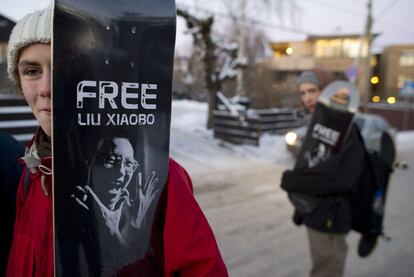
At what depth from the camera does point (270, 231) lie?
456 cm

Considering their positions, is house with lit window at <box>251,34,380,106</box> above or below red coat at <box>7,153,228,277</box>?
above

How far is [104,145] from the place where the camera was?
3.36 ft

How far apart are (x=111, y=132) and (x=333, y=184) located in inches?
64.3

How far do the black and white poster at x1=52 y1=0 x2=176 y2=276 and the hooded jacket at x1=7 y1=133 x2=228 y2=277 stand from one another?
0.05 meters

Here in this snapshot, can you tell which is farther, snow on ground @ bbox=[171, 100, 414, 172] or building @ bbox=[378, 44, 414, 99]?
building @ bbox=[378, 44, 414, 99]

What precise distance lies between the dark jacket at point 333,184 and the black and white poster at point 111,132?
4.68 feet

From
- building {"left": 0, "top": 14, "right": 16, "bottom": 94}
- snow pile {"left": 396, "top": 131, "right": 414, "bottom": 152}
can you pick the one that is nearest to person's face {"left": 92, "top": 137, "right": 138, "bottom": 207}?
building {"left": 0, "top": 14, "right": 16, "bottom": 94}

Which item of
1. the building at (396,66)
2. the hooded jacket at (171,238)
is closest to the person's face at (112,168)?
the hooded jacket at (171,238)

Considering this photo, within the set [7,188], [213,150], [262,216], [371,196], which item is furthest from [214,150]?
[7,188]

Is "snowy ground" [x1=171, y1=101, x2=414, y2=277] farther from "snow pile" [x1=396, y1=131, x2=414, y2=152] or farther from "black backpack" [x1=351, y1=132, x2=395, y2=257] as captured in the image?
"snow pile" [x1=396, y1=131, x2=414, y2=152]

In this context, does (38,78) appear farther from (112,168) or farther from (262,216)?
(262,216)

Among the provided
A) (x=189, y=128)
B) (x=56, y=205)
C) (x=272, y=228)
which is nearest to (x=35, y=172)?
(x=56, y=205)

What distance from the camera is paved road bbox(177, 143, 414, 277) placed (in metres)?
3.62

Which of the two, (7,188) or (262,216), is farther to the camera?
(262,216)
